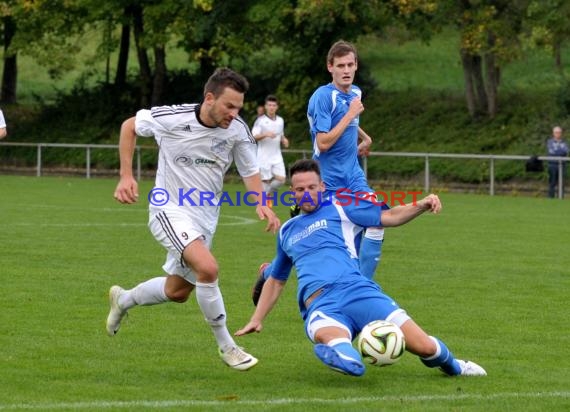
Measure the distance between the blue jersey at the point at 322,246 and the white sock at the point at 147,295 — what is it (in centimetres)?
81

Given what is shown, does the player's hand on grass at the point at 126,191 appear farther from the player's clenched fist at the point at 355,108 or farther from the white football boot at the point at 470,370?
the player's clenched fist at the point at 355,108

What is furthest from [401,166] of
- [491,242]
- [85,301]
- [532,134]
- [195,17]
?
[85,301]

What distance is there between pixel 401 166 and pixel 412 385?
89.6 feet

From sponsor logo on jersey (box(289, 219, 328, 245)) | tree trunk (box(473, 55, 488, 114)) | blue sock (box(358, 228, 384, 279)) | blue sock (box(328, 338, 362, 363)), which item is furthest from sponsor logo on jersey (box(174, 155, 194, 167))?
tree trunk (box(473, 55, 488, 114))

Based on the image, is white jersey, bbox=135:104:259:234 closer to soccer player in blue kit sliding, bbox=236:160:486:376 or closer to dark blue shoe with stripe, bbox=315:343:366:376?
soccer player in blue kit sliding, bbox=236:160:486:376

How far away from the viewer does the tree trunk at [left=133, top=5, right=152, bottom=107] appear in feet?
137

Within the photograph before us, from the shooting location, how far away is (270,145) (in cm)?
2389

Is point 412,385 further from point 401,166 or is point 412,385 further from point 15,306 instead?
point 401,166

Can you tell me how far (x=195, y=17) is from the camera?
39656 millimetres

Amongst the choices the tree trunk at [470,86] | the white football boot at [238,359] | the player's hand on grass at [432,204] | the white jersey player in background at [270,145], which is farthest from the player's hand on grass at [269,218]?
the tree trunk at [470,86]

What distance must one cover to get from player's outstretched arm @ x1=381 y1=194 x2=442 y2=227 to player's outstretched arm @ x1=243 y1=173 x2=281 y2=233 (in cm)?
71

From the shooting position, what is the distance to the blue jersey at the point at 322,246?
784 centimetres

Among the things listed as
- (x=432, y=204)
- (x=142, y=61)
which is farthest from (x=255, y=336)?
(x=142, y=61)

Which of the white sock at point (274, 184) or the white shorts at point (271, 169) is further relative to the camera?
the white sock at point (274, 184)
